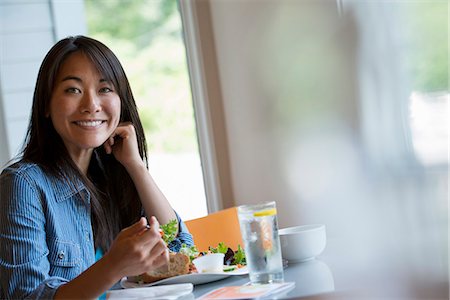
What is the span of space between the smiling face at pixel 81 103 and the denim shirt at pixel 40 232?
0.38 ft

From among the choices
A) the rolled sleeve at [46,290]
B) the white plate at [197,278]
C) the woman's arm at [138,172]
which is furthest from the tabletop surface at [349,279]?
the woman's arm at [138,172]

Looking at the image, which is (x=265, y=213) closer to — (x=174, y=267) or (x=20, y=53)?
(x=174, y=267)

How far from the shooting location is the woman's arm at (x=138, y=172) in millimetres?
1763

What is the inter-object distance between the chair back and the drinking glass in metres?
0.75

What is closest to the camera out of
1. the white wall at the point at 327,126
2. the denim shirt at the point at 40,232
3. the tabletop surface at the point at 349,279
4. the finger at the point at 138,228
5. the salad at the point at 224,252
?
the tabletop surface at the point at 349,279

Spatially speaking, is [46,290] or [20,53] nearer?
[46,290]

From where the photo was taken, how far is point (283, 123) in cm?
286

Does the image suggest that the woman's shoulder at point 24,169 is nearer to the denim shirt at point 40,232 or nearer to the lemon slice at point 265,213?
the denim shirt at point 40,232

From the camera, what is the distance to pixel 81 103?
5.35ft

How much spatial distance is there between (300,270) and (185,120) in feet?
20.6

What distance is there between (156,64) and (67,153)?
5879 mm

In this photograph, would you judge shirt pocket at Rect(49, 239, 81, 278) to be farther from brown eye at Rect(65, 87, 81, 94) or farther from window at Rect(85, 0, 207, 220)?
window at Rect(85, 0, 207, 220)

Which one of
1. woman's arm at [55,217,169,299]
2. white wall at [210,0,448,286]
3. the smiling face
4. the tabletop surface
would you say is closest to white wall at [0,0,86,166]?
white wall at [210,0,448,286]

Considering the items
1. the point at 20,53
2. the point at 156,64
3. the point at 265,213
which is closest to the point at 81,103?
the point at 265,213
